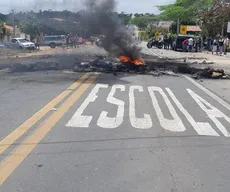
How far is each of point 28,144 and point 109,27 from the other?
1531 centimetres

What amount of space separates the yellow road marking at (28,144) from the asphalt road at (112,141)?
0.04 feet

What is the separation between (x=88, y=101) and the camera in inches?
387

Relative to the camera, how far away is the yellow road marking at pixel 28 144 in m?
4.79

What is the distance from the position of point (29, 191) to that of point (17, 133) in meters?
2.40

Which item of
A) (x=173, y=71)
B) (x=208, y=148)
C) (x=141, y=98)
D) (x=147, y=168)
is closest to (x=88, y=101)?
(x=141, y=98)

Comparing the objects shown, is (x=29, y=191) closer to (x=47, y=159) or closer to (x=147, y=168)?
(x=47, y=159)

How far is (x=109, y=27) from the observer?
20.6 m

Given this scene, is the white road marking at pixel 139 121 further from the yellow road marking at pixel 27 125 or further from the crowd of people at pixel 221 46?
the crowd of people at pixel 221 46

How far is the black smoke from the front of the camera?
65.5 ft

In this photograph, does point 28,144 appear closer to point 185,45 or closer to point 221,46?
point 221,46

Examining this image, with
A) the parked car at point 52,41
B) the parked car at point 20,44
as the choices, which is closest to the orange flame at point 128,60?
the parked car at point 20,44

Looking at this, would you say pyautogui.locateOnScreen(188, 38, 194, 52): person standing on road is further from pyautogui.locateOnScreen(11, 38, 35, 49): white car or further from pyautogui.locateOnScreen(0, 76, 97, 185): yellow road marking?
pyautogui.locateOnScreen(0, 76, 97, 185): yellow road marking

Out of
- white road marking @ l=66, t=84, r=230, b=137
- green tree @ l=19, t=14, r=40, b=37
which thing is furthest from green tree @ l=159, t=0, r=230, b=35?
white road marking @ l=66, t=84, r=230, b=137

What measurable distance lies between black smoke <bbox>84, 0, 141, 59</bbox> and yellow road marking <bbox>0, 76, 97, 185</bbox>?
36.7 feet
